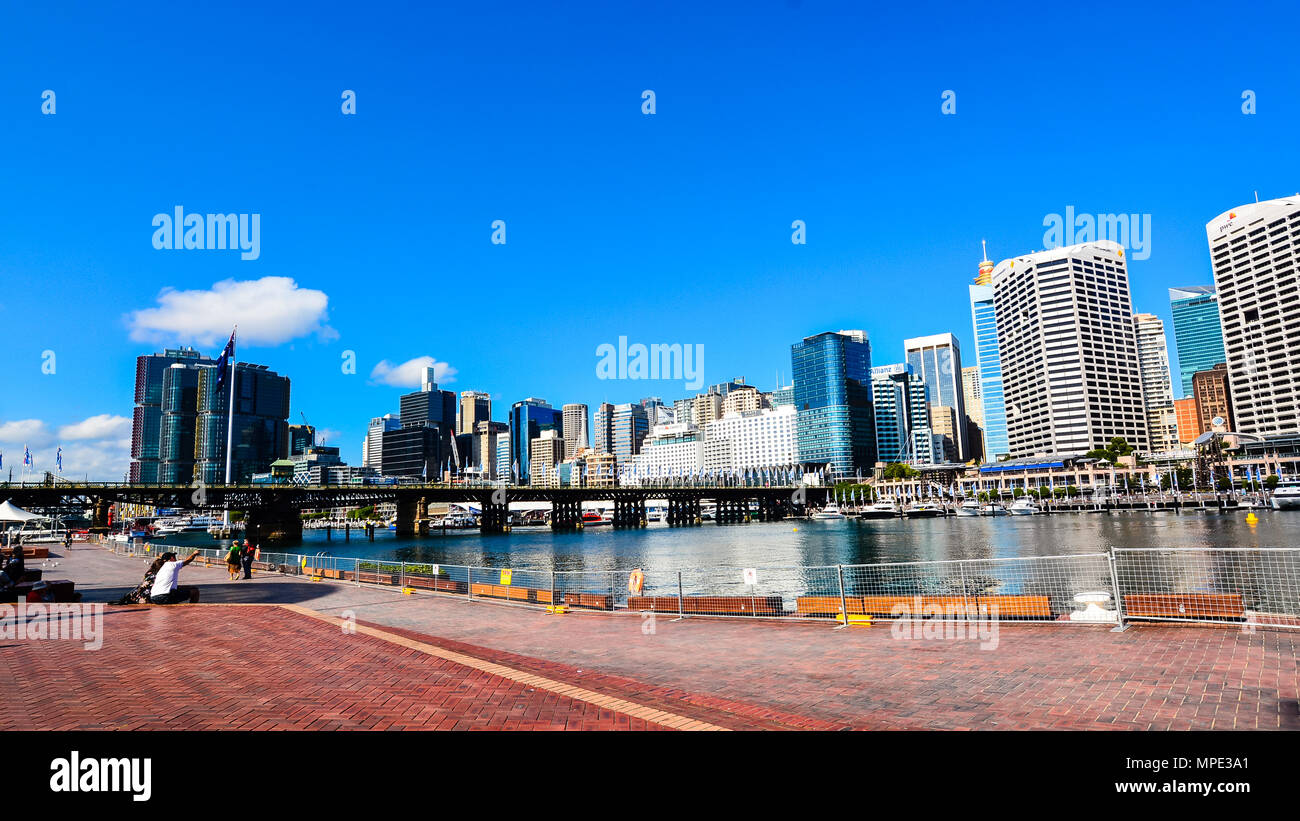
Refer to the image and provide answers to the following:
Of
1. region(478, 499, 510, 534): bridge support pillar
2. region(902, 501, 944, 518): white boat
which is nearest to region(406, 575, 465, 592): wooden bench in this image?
region(478, 499, 510, 534): bridge support pillar

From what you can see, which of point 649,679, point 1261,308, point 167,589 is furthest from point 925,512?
point 649,679

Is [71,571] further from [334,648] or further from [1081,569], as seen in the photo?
[1081,569]

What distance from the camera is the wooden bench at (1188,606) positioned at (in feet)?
40.7

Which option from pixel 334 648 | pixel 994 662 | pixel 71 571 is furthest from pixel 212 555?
pixel 994 662

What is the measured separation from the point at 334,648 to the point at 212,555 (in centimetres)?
4141

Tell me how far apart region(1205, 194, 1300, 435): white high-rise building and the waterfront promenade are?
206 metres

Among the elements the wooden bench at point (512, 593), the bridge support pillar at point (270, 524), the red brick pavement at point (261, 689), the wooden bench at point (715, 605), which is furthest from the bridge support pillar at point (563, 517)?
the red brick pavement at point (261, 689)

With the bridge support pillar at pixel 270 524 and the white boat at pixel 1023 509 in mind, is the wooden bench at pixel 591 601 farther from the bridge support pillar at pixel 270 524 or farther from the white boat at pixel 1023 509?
the white boat at pixel 1023 509

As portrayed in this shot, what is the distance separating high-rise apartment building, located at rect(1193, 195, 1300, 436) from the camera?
166250 mm

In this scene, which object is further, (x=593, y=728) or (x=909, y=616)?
(x=909, y=616)

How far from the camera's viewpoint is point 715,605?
18.2 meters

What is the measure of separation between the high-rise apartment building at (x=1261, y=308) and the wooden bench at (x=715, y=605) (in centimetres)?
20475
